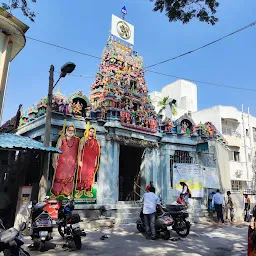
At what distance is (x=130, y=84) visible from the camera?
15.9 m

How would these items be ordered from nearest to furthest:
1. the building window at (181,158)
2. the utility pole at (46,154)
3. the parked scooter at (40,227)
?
the parked scooter at (40,227), the utility pole at (46,154), the building window at (181,158)

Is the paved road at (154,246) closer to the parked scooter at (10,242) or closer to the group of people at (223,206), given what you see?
the parked scooter at (10,242)

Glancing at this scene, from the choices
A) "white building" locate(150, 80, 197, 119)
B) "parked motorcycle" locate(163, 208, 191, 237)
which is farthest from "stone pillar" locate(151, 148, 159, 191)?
"white building" locate(150, 80, 197, 119)

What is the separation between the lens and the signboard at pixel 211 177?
1455 cm

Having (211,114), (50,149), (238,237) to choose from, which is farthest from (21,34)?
(211,114)

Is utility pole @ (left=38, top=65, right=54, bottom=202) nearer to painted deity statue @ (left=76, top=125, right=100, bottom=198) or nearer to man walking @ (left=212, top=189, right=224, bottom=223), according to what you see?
painted deity statue @ (left=76, top=125, right=100, bottom=198)

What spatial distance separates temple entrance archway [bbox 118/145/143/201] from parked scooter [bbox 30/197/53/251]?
347 inches

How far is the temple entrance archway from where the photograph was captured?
1540cm

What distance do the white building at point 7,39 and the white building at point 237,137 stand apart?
23.9 m

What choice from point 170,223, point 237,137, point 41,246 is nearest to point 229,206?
point 170,223

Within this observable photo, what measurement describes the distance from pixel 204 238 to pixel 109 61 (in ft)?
38.0

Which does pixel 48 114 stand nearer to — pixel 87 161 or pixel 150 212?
pixel 87 161

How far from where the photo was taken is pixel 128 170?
16.3 m

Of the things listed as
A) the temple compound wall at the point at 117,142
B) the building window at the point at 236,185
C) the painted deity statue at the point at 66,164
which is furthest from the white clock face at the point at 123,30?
the building window at the point at 236,185
